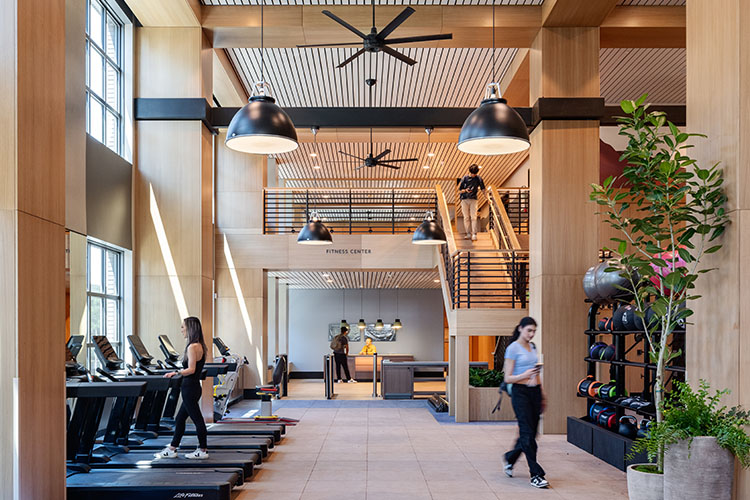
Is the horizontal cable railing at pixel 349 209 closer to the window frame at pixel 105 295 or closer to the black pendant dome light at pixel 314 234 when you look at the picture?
the black pendant dome light at pixel 314 234

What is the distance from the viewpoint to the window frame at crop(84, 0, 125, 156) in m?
9.51

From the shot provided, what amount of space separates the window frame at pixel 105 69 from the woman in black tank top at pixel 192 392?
11.9 ft

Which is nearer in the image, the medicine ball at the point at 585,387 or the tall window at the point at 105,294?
the medicine ball at the point at 585,387

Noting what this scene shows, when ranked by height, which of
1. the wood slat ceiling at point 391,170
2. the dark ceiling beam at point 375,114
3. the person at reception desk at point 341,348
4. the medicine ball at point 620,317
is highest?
the wood slat ceiling at point 391,170

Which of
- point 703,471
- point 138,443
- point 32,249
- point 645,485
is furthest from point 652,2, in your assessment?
point 32,249

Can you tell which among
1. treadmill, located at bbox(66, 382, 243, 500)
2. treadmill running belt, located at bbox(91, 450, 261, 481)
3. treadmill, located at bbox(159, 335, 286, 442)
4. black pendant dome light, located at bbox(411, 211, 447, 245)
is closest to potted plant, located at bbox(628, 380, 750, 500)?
treadmill, located at bbox(66, 382, 243, 500)

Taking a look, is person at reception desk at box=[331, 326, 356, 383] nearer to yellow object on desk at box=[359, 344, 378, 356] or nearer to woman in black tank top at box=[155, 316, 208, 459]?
yellow object on desk at box=[359, 344, 378, 356]

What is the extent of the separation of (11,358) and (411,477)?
3967 mm

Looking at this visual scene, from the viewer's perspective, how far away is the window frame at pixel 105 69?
951 cm

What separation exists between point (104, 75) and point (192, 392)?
515cm

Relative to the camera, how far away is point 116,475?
6.39m

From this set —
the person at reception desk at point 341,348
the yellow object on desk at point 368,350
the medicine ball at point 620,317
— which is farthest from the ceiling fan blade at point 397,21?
the yellow object on desk at point 368,350

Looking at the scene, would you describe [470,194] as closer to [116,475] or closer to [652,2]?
[652,2]

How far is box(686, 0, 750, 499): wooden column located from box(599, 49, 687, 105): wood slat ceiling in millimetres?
7222
